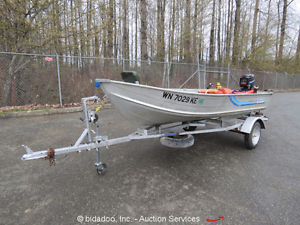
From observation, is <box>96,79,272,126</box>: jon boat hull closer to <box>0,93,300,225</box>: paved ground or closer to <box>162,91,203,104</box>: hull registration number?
<box>162,91,203,104</box>: hull registration number

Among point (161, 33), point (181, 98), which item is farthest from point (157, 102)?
point (161, 33)

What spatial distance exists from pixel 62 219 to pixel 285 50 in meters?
29.6

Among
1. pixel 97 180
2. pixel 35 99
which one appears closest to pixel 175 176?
pixel 97 180

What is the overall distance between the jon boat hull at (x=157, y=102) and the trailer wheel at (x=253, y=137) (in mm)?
996

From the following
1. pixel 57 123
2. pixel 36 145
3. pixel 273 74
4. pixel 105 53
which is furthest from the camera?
pixel 273 74

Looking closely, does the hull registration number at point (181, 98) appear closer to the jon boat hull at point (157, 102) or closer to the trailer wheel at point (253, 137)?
the jon boat hull at point (157, 102)

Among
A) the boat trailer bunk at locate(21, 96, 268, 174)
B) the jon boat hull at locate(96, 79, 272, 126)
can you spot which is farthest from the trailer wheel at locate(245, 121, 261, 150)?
the jon boat hull at locate(96, 79, 272, 126)

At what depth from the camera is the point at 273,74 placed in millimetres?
20453

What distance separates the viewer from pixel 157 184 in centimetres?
262

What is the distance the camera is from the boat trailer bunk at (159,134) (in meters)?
2.17

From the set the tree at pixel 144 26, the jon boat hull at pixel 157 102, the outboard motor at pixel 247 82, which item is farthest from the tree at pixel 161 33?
the jon boat hull at pixel 157 102

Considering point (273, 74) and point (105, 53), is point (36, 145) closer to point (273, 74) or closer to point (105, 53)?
point (105, 53)

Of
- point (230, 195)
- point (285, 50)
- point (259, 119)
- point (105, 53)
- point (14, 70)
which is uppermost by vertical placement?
point (285, 50)

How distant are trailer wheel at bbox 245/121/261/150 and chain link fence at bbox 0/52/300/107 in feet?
23.1
